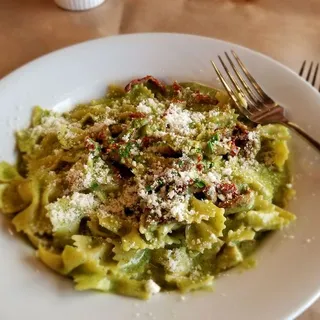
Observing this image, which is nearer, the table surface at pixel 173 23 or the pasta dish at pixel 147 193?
the pasta dish at pixel 147 193

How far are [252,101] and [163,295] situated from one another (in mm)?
1049

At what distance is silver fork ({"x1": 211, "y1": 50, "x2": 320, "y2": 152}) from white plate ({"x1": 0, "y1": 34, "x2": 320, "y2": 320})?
0.18 feet

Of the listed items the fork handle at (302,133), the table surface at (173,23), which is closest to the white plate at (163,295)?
the fork handle at (302,133)

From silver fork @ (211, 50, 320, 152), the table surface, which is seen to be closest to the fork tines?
silver fork @ (211, 50, 320, 152)

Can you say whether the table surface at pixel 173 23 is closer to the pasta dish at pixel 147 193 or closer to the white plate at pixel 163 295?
the white plate at pixel 163 295

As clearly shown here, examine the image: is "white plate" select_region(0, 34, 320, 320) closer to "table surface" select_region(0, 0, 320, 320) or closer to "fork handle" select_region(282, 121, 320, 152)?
"fork handle" select_region(282, 121, 320, 152)

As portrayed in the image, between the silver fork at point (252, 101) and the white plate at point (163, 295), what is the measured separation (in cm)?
5

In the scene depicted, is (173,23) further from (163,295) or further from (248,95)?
(163,295)

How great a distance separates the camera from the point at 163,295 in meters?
1.79

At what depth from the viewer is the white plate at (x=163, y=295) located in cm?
172

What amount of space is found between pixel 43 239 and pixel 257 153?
100 centimetres

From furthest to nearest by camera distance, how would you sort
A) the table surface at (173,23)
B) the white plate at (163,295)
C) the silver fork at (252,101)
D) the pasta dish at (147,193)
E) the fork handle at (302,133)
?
the table surface at (173,23) → the silver fork at (252,101) → the fork handle at (302,133) → the pasta dish at (147,193) → the white plate at (163,295)

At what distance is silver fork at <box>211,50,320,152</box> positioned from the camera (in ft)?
7.55

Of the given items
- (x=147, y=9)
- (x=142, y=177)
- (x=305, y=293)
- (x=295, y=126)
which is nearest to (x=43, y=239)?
(x=142, y=177)
